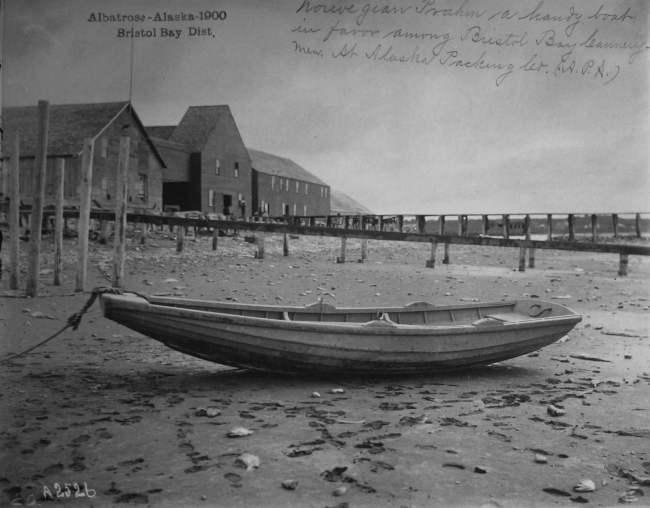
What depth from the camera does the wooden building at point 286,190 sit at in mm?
23945

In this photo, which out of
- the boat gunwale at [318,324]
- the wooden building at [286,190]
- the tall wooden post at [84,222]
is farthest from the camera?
the wooden building at [286,190]

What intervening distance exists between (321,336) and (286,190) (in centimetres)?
2331

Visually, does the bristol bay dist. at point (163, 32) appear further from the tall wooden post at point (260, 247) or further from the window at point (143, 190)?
the window at point (143, 190)

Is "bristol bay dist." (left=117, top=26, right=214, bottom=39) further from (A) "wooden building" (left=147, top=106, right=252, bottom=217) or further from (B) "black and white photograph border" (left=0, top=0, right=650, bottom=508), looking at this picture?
(A) "wooden building" (left=147, top=106, right=252, bottom=217)

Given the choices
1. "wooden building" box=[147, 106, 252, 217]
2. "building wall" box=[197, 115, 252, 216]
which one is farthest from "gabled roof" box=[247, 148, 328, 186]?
"wooden building" box=[147, 106, 252, 217]

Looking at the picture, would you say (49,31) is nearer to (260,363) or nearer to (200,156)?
(260,363)

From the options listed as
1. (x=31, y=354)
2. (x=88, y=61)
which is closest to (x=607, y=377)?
(x=31, y=354)

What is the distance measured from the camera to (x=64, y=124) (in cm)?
1087

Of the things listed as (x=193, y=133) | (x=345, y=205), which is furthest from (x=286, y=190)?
(x=345, y=205)

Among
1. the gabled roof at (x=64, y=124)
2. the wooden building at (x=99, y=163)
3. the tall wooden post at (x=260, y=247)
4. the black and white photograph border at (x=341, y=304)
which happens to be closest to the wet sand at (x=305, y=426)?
the black and white photograph border at (x=341, y=304)

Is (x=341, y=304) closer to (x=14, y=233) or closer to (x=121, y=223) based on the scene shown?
(x=121, y=223)

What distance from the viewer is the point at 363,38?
503 cm

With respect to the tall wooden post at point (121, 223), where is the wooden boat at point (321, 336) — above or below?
below

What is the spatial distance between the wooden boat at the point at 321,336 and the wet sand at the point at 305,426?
8.1 inches
